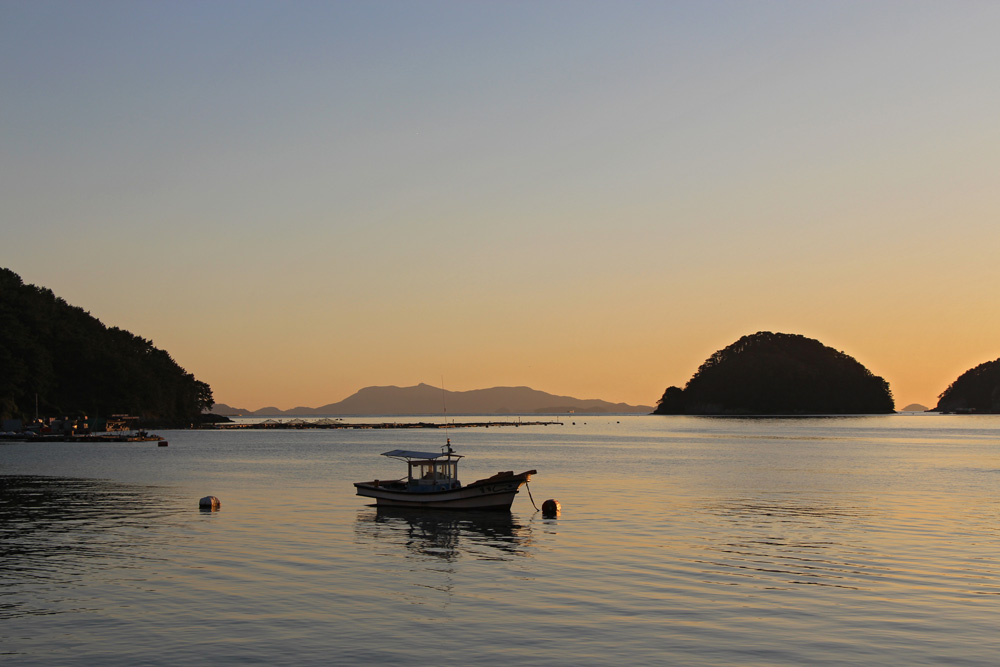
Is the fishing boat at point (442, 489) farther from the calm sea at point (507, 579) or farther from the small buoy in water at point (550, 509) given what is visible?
the small buoy in water at point (550, 509)

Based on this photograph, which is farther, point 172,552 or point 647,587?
point 172,552

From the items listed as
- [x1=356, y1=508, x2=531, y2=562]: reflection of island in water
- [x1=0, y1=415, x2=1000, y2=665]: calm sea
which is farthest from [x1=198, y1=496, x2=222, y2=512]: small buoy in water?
[x1=356, y1=508, x2=531, y2=562]: reflection of island in water

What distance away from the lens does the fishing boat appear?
171 feet

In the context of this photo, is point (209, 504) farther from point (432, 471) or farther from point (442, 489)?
point (442, 489)

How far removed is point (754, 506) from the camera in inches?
2256

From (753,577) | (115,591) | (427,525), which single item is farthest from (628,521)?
(115,591)

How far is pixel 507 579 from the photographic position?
105 feet

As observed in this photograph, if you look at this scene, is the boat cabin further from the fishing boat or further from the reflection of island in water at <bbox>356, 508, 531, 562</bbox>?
the reflection of island in water at <bbox>356, 508, 531, 562</bbox>

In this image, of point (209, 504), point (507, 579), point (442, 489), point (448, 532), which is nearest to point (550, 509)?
point (442, 489)

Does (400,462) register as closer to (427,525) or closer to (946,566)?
(427,525)

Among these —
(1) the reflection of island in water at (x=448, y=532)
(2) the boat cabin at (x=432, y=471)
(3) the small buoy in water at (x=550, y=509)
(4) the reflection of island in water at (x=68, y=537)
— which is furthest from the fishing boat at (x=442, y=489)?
(4) the reflection of island in water at (x=68, y=537)

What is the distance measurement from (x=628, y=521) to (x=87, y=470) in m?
65.6

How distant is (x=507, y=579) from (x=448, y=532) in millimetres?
13806

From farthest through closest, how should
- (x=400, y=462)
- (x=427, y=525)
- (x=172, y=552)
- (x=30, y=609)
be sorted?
1. (x=400, y=462)
2. (x=427, y=525)
3. (x=172, y=552)
4. (x=30, y=609)
